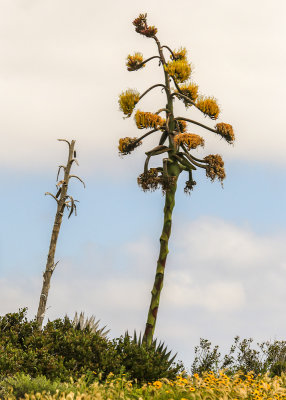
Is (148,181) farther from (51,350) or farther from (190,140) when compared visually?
(51,350)

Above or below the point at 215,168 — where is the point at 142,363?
below

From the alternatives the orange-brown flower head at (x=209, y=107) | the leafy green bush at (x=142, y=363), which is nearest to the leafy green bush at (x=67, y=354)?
the leafy green bush at (x=142, y=363)

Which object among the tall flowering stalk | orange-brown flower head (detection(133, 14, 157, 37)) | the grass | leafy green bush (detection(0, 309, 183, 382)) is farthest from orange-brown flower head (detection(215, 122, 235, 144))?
the grass

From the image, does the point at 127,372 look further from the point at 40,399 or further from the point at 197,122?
the point at 197,122

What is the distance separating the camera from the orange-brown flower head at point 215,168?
53.5ft

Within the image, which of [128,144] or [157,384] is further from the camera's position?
[128,144]

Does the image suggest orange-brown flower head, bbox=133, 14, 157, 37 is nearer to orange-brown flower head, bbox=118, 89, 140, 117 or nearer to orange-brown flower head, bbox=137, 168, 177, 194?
orange-brown flower head, bbox=118, 89, 140, 117

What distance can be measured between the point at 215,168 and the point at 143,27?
4530 millimetres

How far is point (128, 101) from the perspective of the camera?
1719cm

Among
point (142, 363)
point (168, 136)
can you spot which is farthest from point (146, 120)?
point (142, 363)

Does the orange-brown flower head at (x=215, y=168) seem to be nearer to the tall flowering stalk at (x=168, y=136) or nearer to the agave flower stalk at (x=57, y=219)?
the tall flowering stalk at (x=168, y=136)

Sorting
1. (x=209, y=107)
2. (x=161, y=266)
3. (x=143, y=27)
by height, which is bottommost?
(x=161, y=266)

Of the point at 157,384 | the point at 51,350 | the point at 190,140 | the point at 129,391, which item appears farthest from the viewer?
the point at 190,140

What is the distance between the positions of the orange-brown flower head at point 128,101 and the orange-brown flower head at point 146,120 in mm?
375
